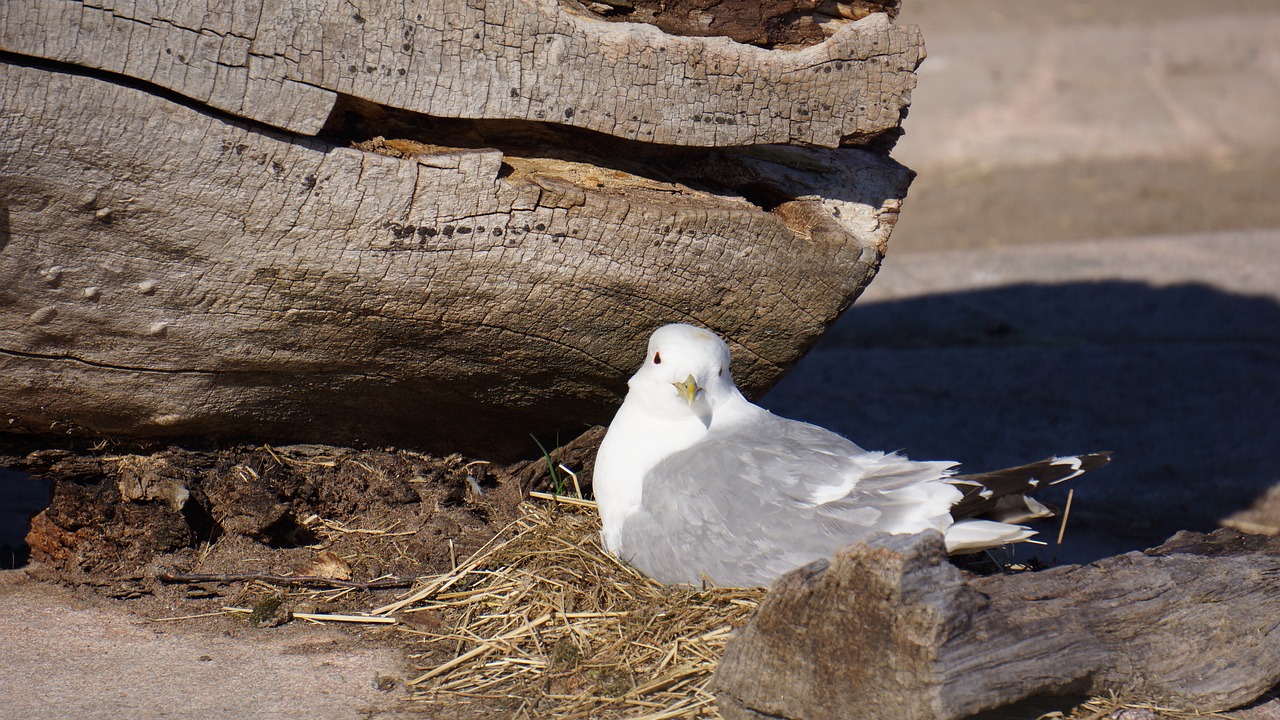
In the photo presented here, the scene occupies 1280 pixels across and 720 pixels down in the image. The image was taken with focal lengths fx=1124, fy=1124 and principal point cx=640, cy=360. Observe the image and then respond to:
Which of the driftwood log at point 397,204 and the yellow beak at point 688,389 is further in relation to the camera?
the yellow beak at point 688,389

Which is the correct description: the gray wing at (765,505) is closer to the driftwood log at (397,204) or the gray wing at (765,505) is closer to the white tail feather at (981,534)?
the white tail feather at (981,534)

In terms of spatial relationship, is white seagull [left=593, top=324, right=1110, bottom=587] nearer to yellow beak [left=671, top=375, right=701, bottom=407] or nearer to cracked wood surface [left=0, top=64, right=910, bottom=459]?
yellow beak [left=671, top=375, right=701, bottom=407]

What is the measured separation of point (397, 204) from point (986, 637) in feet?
5.21

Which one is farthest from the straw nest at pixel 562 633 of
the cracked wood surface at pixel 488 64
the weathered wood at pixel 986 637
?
A: the cracked wood surface at pixel 488 64

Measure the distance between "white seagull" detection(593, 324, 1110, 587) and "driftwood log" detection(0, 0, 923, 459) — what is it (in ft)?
0.81

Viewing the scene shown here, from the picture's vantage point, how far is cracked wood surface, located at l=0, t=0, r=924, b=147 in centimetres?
234

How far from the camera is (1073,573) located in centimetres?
234

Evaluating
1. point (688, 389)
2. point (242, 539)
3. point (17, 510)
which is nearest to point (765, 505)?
point (688, 389)

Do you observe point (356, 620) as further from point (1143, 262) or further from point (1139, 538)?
point (1143, 262)

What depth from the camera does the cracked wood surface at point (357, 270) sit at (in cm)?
244

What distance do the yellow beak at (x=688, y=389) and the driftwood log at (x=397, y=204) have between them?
0.30m

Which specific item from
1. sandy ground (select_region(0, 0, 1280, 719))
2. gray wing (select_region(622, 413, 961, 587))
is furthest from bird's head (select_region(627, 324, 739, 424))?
sandy ground (select_region(0, 0, 1280, 719))

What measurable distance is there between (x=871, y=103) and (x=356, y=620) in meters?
1.81

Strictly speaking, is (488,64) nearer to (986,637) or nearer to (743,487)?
(743,487)
